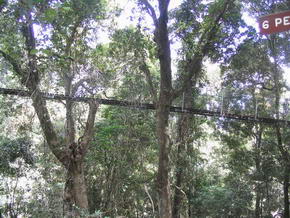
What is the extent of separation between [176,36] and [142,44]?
955 mm

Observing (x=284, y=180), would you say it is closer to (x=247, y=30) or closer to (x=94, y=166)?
(x=247, y=30)

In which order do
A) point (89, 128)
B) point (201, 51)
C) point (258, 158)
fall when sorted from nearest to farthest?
1. point (89, 128)
2. point (201, 51)
3. point (258, 158)

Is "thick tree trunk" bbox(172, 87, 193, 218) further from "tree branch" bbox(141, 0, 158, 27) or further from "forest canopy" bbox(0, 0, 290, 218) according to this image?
"tree branch" bbox(141, 0, 158, 27)

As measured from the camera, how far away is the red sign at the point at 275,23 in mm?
1681

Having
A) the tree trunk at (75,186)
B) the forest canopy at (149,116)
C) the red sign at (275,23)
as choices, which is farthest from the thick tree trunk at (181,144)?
the red sign at (275,23)

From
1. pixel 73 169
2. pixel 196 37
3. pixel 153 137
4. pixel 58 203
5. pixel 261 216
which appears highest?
→ pixel 196 37

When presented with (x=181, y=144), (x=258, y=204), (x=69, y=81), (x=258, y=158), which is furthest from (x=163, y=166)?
(x=258, y=204)

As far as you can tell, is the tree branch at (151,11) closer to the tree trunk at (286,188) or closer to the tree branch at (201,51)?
the tree branch at (201,51)

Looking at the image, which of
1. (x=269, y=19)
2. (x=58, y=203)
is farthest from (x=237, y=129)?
(x=269, y=19)

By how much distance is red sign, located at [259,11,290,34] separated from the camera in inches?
66.2

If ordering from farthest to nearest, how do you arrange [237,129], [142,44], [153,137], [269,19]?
[237,129], [153,137], [142,44], [269,19]

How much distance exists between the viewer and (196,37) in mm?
5906

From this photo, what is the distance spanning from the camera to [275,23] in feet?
5.55

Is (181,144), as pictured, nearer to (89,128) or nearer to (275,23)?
(89,128)
